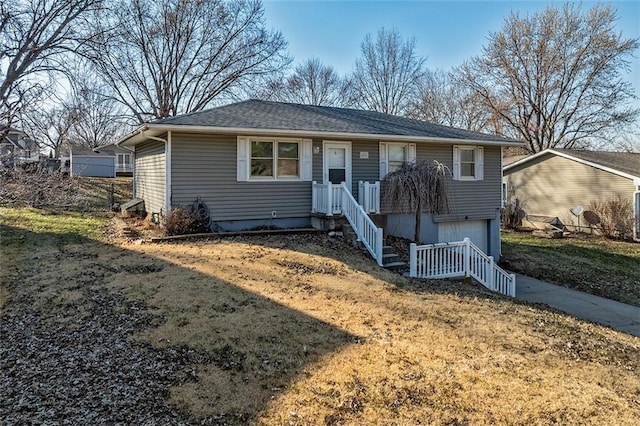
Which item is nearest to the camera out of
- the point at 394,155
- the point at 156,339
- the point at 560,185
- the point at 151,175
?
the point at 156,339

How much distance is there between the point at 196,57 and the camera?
87.8ft

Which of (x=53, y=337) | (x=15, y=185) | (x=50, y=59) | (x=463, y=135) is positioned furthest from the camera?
(x=463, y=135)

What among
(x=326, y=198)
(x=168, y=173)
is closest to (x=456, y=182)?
(x=326, y=198)

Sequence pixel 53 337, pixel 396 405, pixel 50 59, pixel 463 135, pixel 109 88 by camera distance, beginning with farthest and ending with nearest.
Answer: pixel 109 88 < pixel 463 135 < pixel 50 59 < pixel 53 337 < pixel 396 405

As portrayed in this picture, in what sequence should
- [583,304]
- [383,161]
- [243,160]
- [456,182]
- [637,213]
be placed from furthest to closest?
[637,213], [456,182], [383,161], [243,160], [583,304]

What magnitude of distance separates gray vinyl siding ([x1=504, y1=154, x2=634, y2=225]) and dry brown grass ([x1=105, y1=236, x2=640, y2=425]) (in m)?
14.6

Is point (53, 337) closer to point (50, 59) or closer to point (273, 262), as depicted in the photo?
point (273, 262)

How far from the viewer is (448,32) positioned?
1612 centimetres

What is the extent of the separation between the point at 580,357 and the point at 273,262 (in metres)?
5.38

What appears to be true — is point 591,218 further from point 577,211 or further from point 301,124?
point 301,124

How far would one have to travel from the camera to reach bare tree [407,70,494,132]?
3416 cm

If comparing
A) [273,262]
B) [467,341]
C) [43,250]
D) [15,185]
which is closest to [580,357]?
[467,341]

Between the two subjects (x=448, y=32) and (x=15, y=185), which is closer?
(x=15, y=185)

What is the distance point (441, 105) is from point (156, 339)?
3412cm
